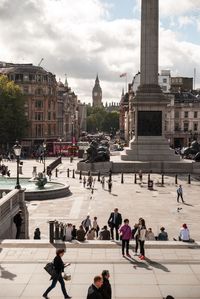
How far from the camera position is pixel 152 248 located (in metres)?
19.2

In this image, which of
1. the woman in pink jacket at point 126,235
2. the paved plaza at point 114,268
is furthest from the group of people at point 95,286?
the woman in pink jacket at point 126,235

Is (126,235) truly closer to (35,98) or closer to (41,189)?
(41,189)

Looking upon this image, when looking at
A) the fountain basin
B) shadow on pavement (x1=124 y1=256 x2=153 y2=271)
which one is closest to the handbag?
shadow on pavement (x1=124 y1=256 x2=153 y2=271)

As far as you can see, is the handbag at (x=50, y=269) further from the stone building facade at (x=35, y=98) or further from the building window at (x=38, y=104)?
the building window at (x=38, y=104)

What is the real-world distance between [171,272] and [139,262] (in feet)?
5.00

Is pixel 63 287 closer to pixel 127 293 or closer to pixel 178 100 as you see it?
pixel 127 293

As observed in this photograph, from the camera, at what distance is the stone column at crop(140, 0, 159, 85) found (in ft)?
206

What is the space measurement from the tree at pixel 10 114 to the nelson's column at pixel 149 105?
34258mm

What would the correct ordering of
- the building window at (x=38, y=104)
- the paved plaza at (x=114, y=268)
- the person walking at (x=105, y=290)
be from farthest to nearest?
the building window at (x=38, y=104), the paved plaza at (x=114, y=268), the person walking at (x=105, y=290)

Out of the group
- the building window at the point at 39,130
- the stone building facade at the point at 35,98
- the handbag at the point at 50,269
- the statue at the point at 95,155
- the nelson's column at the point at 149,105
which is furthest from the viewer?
the building window at the point at 39,130

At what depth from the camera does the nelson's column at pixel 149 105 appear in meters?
61.4

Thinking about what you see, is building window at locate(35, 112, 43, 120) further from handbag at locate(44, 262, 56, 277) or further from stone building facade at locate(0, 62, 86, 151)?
handbag at locate(44, 262, 56, 277)

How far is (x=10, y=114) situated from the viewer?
89.8m

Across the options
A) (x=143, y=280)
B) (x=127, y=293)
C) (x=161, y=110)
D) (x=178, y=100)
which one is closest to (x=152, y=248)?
(x=143, y=280)
